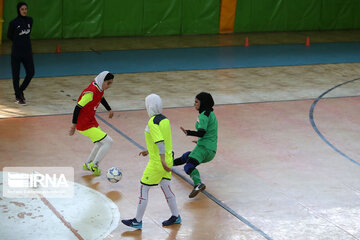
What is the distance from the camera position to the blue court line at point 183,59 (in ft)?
60.3

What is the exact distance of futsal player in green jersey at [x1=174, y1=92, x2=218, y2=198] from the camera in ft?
32.0

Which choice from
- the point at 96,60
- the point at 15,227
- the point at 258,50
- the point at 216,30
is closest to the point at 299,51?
the point at 258,50

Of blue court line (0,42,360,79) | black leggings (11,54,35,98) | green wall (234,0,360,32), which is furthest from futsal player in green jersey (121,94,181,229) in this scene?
green wall (234,0,360,32)

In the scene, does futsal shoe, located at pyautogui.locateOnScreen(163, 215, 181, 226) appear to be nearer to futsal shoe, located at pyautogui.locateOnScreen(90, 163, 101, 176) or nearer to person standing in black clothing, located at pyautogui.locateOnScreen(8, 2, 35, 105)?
futsal shoe, located at pyautogui.locateOnScreen(90, 163, 101, 176)

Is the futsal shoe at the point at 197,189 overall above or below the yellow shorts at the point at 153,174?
below

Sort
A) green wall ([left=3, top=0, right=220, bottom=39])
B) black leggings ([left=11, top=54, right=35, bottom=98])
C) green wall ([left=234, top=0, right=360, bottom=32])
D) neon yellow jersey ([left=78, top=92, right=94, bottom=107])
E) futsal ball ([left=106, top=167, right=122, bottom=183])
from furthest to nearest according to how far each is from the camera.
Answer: green wall ([left=234, top=0, right=360, bottom=32]), green wall ([left=3, top=0, right=220, bottom=39]), black leggings ([left=11, top=54, right=35, bottom=98]), neon yellow jersey ([left=78, top=92, right=94, bottom=107]), futsal ball ([left=106, top=167, right=122, bottom=183])

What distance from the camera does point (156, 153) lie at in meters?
8.50

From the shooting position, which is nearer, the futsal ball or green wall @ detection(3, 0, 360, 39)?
the futsal ball

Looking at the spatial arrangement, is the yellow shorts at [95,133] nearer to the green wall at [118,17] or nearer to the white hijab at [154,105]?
the white hijab at [154,105]

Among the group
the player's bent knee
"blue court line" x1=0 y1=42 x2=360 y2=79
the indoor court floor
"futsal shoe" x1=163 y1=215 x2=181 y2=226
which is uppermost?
the player's bent knee

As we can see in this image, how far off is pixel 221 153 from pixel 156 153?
357 centimetres

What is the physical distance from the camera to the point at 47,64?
1872 centimetres

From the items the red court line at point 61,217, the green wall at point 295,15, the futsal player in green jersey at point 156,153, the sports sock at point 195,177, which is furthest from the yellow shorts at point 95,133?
the green wall at point 295,15

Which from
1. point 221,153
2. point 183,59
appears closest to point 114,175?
point 221,153
